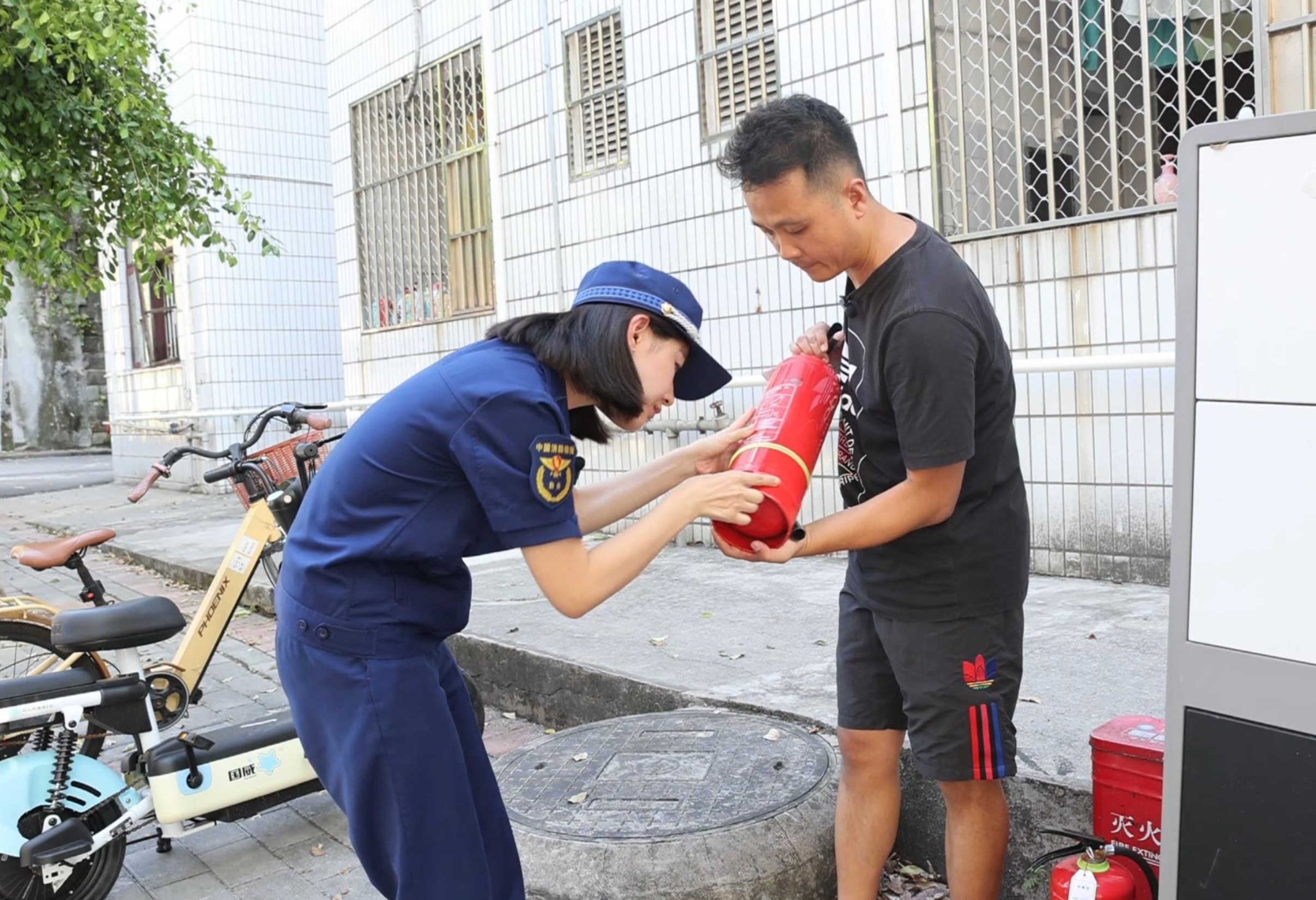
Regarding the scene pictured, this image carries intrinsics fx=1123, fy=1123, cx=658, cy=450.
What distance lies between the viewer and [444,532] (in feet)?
6.63

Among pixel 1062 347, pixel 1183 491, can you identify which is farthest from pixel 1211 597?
pixel 1062 347

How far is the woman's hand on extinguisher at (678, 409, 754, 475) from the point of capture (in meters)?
2.45

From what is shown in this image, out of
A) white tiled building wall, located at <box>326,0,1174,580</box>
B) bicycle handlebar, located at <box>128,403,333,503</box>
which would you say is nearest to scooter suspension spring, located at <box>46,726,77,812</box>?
bicycle handlebar, located at <box>128,403,333,503</box>

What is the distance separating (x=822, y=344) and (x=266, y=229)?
36.1 feet

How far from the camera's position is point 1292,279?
157cm

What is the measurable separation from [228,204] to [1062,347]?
4774 mm

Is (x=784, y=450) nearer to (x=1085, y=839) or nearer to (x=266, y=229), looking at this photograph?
(x=1085, y=839)

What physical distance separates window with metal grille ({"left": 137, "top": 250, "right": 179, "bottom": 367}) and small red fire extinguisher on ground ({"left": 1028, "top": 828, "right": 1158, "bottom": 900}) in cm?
1247

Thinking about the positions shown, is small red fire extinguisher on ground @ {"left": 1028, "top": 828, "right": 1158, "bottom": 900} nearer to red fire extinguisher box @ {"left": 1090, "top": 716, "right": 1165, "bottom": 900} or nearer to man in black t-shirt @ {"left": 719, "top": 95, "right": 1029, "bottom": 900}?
red fire extinguisher box @ {"left": 1090, "top": 716, "right": 1165, "bottom": 900}

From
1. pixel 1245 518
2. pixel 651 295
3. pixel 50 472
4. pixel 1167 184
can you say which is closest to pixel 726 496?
pixel 651 295

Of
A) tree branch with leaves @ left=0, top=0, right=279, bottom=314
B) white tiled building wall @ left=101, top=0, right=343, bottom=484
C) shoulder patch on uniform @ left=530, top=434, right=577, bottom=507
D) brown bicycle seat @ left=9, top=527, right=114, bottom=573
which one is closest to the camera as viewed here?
shoulder patch on uniform @ left=530, top=434, right=577, bottom=507

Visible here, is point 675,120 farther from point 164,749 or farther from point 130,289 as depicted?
point 130,289

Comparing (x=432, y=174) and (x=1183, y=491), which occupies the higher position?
(x=432, y=174)

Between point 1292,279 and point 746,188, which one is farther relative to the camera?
point 746,188
